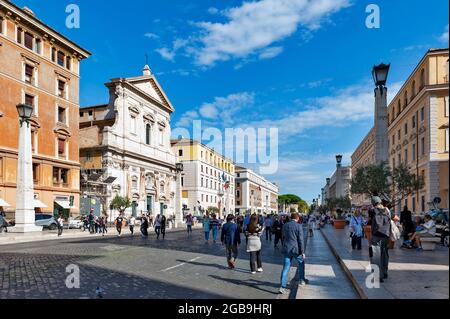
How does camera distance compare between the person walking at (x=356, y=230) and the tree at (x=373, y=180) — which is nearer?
the person walking at (x=356, y=230)

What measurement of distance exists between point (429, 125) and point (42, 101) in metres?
34.8

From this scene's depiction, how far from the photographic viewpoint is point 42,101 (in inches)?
1443

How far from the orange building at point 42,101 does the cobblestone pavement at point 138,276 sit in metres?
21.6

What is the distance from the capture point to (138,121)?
2106 inches

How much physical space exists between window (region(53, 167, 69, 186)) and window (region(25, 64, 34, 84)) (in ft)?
27.3

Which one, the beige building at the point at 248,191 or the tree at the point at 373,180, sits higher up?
the tree at the point at 373,180

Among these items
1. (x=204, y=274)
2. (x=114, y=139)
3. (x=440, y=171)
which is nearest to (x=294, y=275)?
(x=204, y=274)

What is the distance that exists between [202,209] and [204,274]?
67927 millimetres

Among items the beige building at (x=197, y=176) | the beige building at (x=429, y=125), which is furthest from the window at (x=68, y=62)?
the beige building at (x=197, y=176)

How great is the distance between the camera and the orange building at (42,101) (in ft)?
106

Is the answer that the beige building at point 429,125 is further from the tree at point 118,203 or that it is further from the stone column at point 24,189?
the stone column at point 24,189

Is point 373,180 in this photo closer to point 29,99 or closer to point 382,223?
point 382,223

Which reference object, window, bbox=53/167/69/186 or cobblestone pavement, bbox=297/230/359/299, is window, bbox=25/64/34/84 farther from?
cobblestone pavement, bbox=297/230/359/299
